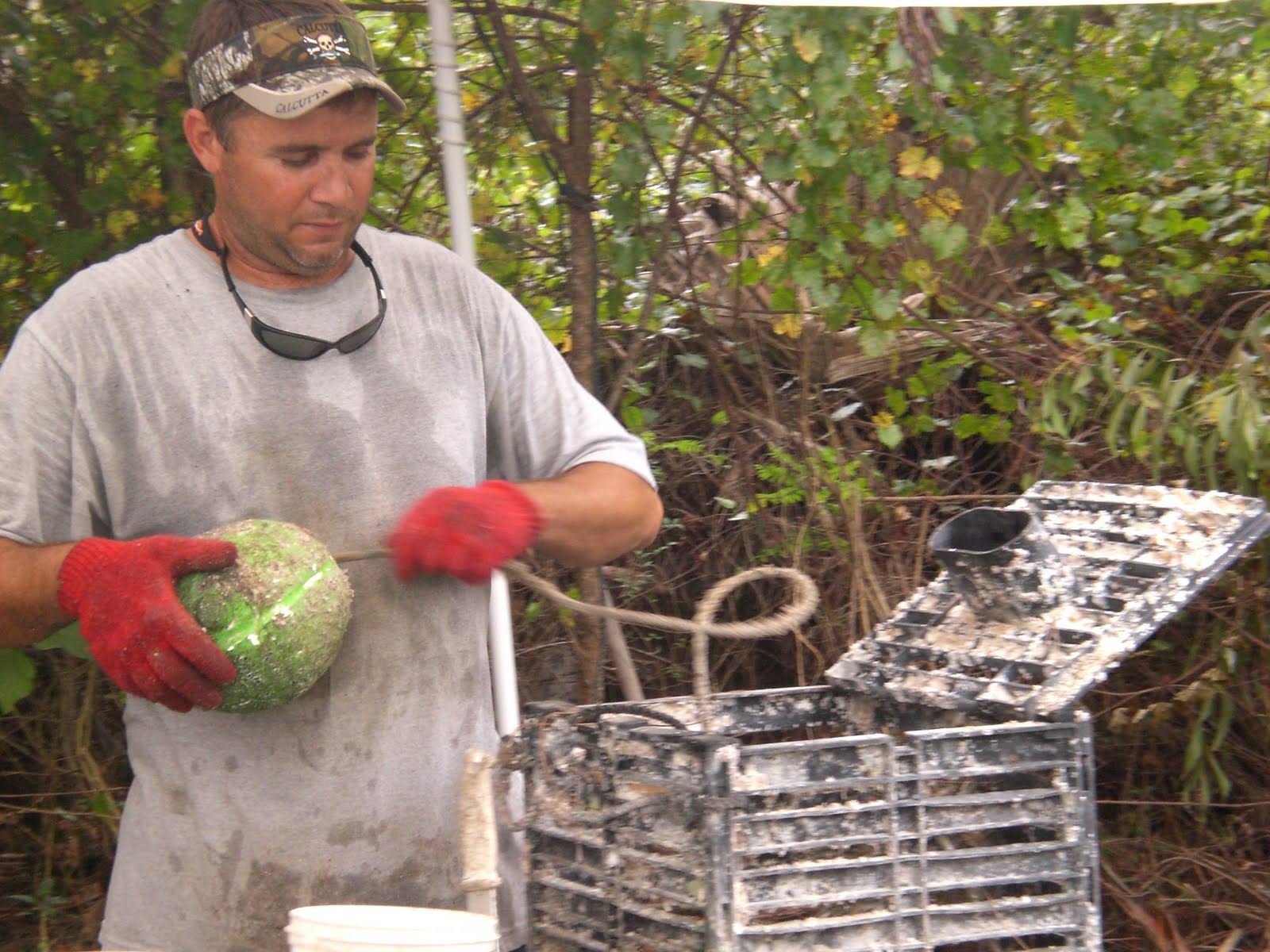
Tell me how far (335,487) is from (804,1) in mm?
1127

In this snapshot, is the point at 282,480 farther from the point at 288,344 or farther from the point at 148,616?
the point at 148,616

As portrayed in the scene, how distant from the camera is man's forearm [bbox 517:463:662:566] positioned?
5.89 feet

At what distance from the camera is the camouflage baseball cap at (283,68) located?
1.78 meters

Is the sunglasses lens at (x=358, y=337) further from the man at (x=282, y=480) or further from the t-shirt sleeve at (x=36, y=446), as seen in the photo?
the t-shirt sleeve at (x=36, y=446)

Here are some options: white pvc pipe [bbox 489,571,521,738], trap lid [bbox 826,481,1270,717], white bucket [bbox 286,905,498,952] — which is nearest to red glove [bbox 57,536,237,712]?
white bucket [bbox 286,905,498,952]

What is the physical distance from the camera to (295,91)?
1775 mm

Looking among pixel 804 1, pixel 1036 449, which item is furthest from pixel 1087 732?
pixel 1036 449

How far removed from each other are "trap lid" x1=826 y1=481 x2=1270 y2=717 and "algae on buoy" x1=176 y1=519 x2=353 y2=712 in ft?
2.80

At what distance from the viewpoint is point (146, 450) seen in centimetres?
175

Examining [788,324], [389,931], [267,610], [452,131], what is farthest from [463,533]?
[788,324]

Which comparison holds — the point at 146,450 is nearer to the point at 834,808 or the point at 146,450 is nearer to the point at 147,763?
the point at 147,763

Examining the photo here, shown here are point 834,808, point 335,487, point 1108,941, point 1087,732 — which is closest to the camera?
point 834,808

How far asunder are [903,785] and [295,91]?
130 cm

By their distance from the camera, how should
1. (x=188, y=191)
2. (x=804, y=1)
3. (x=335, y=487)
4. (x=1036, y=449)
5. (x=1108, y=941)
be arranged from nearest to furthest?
(x=335, y=487) → (x=804, y=1) → (x=1108, y=941) → (x=188, y=191) → (x=1036, y=449)
